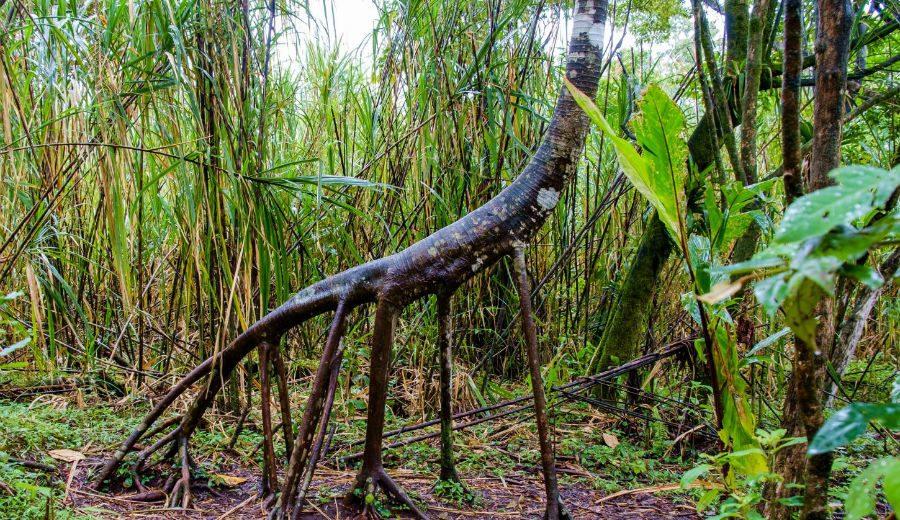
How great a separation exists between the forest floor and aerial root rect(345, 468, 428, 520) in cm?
5

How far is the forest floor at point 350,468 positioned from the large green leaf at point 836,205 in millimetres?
1615

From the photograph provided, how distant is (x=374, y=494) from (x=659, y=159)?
1.30 metres

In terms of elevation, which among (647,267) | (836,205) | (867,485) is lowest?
(867,485)


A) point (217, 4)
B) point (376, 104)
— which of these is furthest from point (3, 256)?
point (376, 104)

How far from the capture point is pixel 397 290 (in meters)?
1.98

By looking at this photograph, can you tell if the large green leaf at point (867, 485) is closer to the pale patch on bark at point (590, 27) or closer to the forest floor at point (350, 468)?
the forest floor at point (350, 468)

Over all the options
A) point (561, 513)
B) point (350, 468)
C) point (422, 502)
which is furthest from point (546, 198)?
point (350, 468)

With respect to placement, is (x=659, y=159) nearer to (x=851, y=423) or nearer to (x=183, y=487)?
(x=851, y=423)

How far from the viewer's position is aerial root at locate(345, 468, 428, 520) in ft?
6.33

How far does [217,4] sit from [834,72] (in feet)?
7.25

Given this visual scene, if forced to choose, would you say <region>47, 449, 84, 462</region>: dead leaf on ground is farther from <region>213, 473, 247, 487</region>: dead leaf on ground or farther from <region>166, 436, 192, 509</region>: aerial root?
<region>213, 473, 247, 487</region>: dead leaf on ground

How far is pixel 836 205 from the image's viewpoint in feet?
1.89

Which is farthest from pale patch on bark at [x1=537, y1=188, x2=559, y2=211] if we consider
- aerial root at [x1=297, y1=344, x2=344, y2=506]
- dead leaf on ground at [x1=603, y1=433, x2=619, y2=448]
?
dead leaf on ground at [x1=603, y1=433, x2=619, y2=448]

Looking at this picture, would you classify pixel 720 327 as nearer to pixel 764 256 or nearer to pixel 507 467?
pixel 764 256
